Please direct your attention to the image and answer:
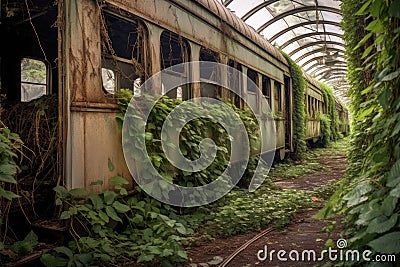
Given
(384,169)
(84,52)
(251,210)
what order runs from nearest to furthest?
(384,169) < (84,52) < (251,210)

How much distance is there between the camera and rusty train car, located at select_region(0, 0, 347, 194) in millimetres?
3246

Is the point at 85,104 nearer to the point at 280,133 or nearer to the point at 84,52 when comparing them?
the point at 84,52

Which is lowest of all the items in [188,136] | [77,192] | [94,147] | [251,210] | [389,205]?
[251,210]

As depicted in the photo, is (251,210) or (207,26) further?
Answer: (207,26)

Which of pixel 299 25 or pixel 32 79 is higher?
pixel 299 25

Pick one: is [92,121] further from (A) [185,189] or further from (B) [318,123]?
(B) [318,123]

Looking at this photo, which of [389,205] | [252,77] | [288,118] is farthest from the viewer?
[288,118]

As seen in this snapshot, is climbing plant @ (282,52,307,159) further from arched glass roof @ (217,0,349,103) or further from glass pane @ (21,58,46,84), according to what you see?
glass pane @ (21,58,46,84)

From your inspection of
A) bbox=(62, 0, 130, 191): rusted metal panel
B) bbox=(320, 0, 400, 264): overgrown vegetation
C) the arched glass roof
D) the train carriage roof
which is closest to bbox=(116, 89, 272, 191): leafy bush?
bbox=(62, 0, 130, 191): rusted metal panel

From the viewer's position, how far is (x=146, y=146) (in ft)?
13.5

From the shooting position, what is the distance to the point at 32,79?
5906 mm

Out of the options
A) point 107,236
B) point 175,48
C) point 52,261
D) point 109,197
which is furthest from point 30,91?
point 52,261

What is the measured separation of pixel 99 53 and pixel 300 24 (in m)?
16.1

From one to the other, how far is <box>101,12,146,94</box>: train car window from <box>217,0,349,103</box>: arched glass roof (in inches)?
236
